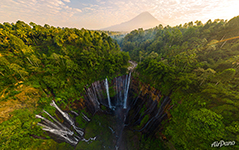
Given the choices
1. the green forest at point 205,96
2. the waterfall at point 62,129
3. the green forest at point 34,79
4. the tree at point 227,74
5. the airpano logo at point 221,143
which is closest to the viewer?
the airpano logo at point 221,143

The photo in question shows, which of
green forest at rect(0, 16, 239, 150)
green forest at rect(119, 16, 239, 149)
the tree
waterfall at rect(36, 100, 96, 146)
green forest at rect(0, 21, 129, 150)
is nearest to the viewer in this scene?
green forest at rect(119, 16, 239, 149)

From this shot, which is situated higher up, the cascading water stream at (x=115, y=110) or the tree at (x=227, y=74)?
the tree at (x=227, y=74)

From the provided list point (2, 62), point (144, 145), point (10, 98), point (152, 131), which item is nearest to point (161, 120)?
point (152, 131)

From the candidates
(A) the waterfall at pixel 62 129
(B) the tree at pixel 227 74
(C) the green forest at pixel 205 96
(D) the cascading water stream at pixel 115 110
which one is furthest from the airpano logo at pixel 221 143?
(A) the waterfall at pixel 62 129

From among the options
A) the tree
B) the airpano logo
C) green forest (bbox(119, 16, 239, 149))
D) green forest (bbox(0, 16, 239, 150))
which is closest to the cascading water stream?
green forest (bbox(0, 16, 239, 150))

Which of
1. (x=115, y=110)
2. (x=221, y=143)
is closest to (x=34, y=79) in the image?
(x=115, y=110)

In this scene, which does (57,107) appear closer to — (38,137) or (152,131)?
(38,137)

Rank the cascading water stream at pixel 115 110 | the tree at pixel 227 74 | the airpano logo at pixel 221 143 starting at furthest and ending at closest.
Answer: the cascading water stream at pixel 115 110 < the tree at pixel 227 74 < the airpano logo at pixel 221 143

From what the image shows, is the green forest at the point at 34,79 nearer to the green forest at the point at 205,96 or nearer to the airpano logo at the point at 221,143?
the green forest at the point at 205,96

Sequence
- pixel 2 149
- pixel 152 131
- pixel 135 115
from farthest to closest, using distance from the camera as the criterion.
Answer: pixel 135 115, pixel 152 131, pixel 2 149

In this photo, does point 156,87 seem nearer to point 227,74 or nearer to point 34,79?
point 227,74

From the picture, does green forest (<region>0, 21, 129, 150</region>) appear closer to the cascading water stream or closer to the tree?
the cascading water stream
